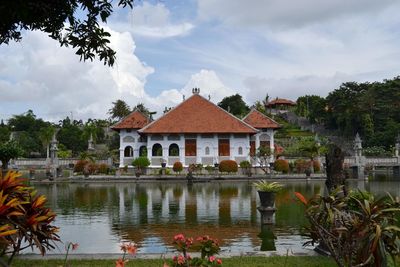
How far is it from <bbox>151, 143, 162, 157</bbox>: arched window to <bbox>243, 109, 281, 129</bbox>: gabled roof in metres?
9.16

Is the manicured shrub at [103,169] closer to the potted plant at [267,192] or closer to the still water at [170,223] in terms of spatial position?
the still water at [170,223]

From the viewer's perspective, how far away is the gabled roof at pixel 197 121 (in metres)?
44.4

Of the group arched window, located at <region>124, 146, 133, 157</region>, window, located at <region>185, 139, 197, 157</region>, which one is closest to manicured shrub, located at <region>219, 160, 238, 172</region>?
window, located at <region>185, 139, 197, 157</region>

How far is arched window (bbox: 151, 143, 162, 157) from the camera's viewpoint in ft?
150

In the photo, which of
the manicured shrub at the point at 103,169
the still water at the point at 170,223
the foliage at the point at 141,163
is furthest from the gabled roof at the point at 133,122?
the still water at the point at 170,223

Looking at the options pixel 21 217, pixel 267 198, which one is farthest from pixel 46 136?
pixel 21 217

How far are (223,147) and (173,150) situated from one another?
4.85 m

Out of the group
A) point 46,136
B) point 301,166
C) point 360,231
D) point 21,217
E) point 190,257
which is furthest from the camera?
point 46,136

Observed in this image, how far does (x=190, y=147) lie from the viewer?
4534 cm

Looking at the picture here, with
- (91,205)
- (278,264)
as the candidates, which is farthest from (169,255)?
(91,205)

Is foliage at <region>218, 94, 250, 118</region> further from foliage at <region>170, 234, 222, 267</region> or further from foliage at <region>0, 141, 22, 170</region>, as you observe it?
foliage at <region>170, 234, 222, 267</region>

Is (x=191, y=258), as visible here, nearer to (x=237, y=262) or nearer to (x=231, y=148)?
(x=237, y=262)

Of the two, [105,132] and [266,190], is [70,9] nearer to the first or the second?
[266,190]

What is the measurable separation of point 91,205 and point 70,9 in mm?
14103
